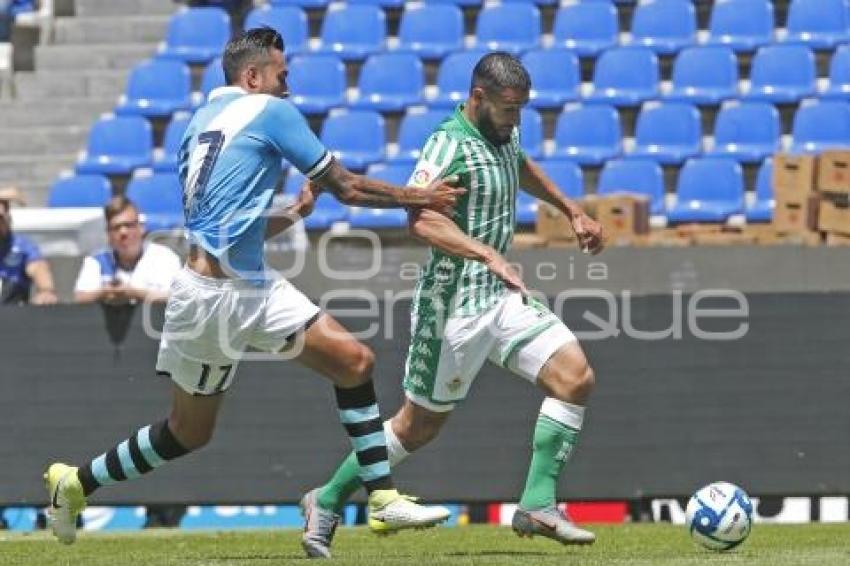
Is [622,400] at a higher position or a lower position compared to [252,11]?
lower

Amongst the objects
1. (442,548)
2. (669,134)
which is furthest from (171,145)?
(442,548)

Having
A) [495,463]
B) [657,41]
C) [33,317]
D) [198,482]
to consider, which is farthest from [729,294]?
[657,41]

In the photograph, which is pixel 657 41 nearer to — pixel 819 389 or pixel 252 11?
pixel 252 11

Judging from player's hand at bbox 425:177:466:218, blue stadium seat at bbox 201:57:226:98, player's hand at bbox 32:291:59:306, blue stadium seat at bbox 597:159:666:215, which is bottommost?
player's hand at bbox 32:291:59:306

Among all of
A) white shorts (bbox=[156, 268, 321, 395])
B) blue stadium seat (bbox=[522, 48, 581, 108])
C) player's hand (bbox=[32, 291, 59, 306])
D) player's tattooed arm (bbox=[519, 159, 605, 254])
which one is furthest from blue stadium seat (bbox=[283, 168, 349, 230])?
white shorts (bbox=[156, 268, 321, 395])

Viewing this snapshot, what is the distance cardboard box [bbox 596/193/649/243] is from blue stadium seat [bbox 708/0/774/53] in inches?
165

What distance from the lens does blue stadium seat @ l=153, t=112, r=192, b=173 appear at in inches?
760

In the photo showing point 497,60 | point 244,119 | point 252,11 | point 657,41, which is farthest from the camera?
point 252,11

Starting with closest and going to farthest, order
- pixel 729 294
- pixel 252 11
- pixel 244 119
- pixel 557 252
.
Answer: pixel 244 119, pixel 729 294, pixel 557 252, pixel 252 11

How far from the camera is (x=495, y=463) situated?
41.7ft

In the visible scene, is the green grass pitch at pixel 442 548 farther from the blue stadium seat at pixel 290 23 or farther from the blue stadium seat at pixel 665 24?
the blue stadium seat at pixel 290 23

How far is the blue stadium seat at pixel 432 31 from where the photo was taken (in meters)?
20.0

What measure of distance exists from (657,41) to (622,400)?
7648mm

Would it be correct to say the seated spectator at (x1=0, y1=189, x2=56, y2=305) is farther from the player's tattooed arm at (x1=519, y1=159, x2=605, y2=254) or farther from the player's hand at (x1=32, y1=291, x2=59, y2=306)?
the player's tattooed arm at (x1=519, y1=159, x2=605, y2=254)
